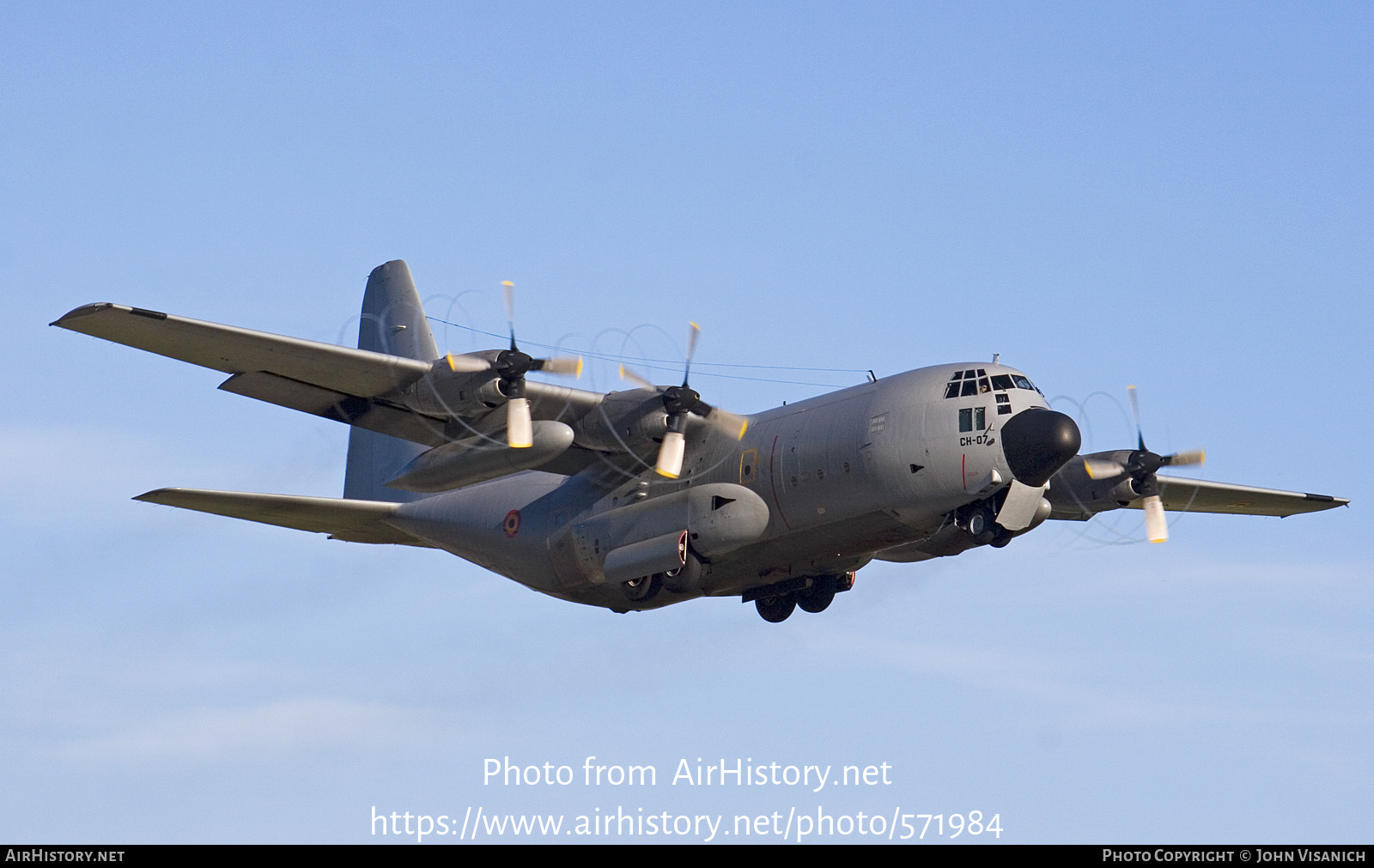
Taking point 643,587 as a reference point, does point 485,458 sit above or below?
Result: above

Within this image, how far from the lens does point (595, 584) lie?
28312mm

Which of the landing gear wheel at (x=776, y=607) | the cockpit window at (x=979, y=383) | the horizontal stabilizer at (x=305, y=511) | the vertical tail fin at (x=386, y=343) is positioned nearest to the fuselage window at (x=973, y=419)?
the cockpit window at (x=979, y=383)

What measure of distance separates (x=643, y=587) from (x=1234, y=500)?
1240cm

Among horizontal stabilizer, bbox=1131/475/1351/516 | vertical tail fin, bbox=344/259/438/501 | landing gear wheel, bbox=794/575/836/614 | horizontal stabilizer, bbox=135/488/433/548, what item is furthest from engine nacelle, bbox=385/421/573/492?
horizontal stabilizer, bbox=1131/475/1351/516

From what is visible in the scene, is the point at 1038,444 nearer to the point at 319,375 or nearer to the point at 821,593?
the point at 821,593

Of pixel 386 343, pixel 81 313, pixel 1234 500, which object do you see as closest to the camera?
pixel 81 313

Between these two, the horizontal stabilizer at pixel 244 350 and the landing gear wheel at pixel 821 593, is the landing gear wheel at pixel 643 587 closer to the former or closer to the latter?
the landing gear wheel at pixel 821 593

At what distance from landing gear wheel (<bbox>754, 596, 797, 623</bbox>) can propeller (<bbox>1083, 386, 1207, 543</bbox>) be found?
5.59 meters

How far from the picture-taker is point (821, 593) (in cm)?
2867

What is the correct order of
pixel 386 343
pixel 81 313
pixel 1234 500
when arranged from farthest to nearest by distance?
pixel 386 343, pixel 1234 500, pixel 81 313

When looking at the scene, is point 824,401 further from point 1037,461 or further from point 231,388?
point 231,388

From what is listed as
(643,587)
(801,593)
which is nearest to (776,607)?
(801,593)
